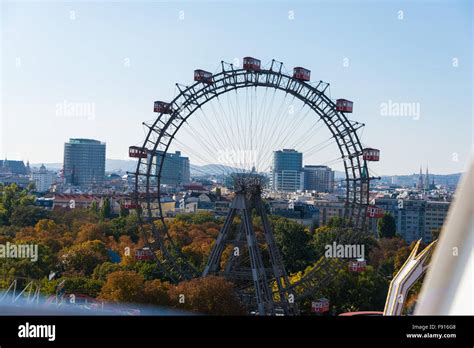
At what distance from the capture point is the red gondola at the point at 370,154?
25.5 ft

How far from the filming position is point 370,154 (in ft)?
25.6

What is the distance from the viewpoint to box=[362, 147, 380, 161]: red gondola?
778 cm

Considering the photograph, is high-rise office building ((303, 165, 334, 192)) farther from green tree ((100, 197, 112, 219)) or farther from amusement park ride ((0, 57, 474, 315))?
amusement park ride ((0, 57, 474, 315))

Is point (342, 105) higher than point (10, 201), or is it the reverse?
point (342, 105)

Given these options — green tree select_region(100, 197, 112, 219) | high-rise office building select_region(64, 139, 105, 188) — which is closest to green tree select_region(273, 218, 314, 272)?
green tree select_region(100, 197, 112, 219)

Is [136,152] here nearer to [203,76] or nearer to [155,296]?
[203,76]

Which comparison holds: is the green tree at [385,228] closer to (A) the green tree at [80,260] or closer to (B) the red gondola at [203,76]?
(A) the green tree at [80,260]

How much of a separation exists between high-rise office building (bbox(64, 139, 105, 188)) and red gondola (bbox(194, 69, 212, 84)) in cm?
2606

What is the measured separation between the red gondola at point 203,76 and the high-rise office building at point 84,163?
26063 mm

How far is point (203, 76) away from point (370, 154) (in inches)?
102

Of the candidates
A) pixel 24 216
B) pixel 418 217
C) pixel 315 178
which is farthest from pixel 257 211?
pixel 315 178
